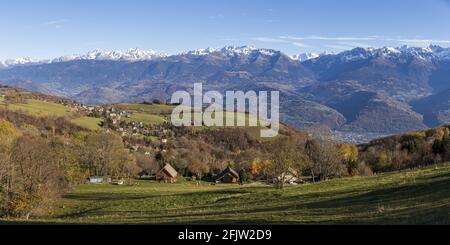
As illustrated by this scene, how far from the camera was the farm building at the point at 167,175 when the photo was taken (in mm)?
121506

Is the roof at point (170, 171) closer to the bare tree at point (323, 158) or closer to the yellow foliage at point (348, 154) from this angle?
the yellow foliage at point (348, 154)

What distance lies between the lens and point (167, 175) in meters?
124

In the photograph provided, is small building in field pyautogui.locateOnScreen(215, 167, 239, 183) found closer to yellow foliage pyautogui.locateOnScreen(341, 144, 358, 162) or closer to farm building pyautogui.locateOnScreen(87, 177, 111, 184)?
yellow foliage pyautogui.locateOnScreen(341, 144, 358, 162)

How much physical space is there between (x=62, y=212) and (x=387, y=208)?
3746 centimetres

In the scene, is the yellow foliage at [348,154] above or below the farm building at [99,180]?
above

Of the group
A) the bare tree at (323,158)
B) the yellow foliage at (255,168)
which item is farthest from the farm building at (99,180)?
the bare tree at (323,158)

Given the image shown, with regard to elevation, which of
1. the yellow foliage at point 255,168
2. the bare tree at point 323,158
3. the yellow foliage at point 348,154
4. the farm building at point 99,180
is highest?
the bare tree at point 323,158

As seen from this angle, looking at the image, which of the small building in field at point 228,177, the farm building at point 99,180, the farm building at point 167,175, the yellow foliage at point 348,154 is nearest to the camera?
the farm building at point 99,180

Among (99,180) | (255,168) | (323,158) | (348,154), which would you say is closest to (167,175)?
(99,180)

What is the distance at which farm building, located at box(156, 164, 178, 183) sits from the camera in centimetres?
12151

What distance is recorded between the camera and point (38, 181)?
151 ft
